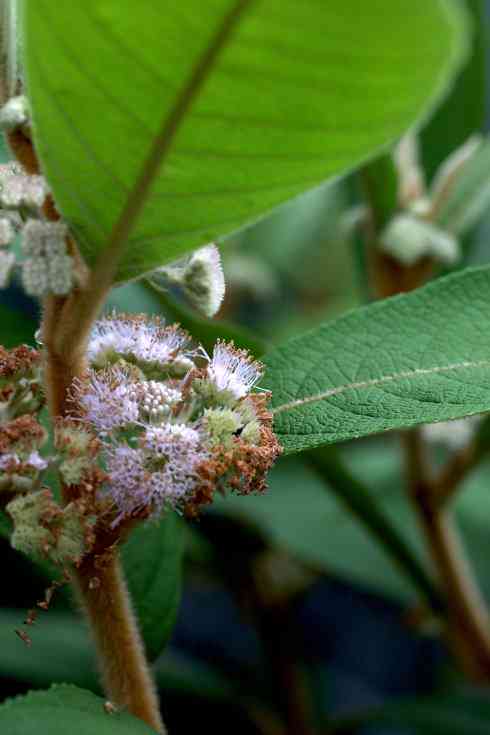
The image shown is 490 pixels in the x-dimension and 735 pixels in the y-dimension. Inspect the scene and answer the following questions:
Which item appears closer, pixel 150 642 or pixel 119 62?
pixel 119 62

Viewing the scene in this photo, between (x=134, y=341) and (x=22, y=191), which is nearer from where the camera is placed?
(x=22, y=191)

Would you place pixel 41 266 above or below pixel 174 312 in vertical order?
below

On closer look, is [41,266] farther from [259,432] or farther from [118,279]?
[259,432]

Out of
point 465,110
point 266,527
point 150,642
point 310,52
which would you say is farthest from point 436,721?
point 310,52

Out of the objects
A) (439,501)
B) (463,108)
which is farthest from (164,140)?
(463,108)

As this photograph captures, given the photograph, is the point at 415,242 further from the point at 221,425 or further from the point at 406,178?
the point at 221,425

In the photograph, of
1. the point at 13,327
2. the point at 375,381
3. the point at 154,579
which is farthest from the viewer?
the point at 13,327

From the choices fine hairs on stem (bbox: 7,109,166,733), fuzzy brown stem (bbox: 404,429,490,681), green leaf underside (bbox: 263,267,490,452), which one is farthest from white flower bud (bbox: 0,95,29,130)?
fuzzy brown stem (bbox: 404,429,490,681)
